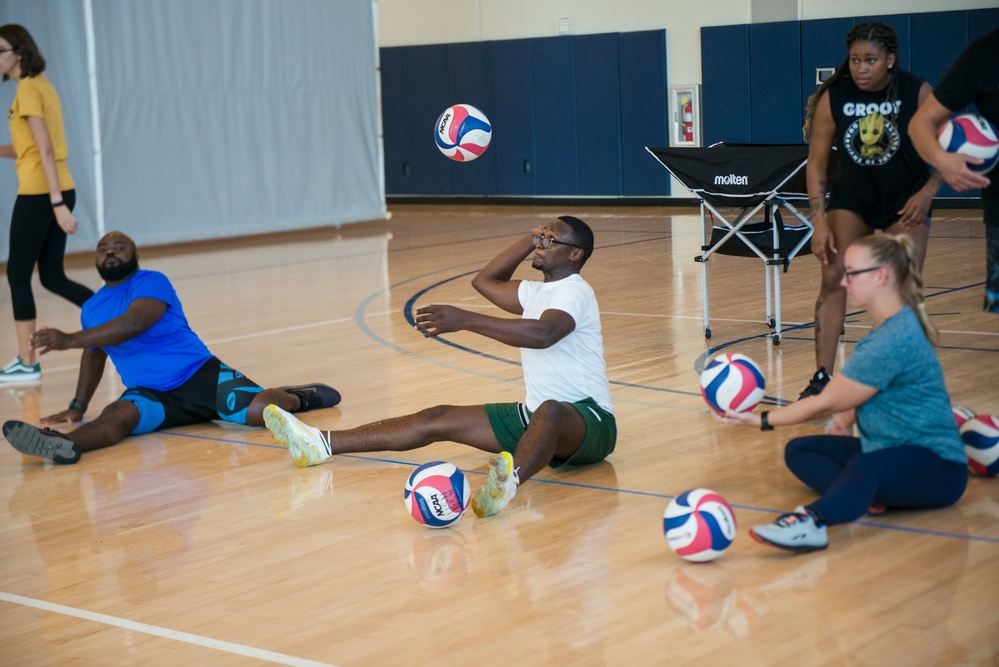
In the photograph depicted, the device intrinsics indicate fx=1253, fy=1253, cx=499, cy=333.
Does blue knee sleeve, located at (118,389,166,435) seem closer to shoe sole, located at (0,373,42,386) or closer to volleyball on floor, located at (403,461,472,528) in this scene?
shoe sole, located at (0,373,42,386)

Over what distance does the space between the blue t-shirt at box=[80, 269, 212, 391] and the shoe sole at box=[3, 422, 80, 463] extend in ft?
1.99

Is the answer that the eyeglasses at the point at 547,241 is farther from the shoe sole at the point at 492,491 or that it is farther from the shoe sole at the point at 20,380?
the shoe sole at the point at 20,380

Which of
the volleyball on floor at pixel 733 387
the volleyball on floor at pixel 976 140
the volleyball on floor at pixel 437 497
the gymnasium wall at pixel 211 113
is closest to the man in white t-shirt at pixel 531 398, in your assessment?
the volleyball on floor at pixel 437 497

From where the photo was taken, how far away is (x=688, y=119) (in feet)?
58.7

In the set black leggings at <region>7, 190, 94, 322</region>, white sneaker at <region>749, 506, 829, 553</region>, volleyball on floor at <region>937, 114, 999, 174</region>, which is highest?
volleyball on floor at <region>937, 114, 999, 174</region>

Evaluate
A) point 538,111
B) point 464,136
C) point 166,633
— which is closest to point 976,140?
point 464,136

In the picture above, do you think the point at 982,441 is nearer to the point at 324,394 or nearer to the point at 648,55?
the point at 324,394

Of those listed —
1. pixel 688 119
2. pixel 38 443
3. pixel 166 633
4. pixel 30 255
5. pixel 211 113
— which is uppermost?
pixel 211 113

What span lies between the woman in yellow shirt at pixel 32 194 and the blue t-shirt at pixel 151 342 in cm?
151

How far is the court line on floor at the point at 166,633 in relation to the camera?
3.41m

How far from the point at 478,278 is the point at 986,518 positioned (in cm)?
228

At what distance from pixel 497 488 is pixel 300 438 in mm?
1241

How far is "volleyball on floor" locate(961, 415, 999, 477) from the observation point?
461cm

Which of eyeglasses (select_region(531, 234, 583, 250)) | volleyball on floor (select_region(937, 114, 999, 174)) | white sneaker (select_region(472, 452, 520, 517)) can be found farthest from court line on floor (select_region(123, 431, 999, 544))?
volleyball on floor (select_region(937, 114, 999, 174))
